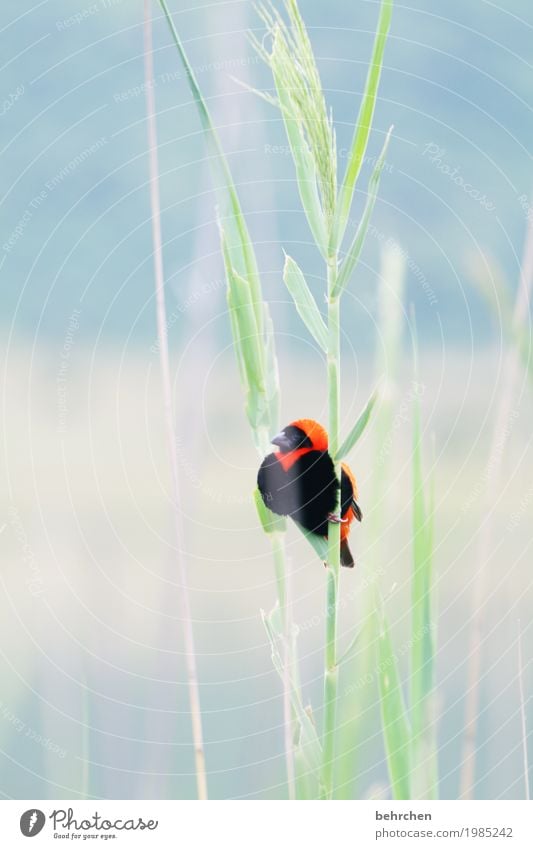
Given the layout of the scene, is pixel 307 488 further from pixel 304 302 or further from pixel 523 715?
pixel 523 715

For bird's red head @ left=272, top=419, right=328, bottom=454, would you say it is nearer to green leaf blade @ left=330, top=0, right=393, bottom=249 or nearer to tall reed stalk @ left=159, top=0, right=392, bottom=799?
tall reed stalk @ left=159, top=0, right=392, bottom=799

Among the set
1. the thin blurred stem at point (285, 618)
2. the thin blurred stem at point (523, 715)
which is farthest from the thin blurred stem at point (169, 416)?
the thin blurred stem at point (523, 715)

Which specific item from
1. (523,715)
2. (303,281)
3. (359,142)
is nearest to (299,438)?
(303,281)

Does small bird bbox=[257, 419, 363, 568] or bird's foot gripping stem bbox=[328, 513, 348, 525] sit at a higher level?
small bird bbox=[257, 419, 363, 568]

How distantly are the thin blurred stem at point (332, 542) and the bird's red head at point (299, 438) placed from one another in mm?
19

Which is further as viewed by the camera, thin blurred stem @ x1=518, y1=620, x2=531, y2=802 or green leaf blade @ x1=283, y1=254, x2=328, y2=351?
thin blurred stem @ x1=518, y1=620, x2=531, y2=802

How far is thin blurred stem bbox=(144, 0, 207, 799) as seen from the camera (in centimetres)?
70

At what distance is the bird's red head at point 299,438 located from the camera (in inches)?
25.0

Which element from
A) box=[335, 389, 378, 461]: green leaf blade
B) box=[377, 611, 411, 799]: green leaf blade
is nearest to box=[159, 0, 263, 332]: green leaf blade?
box=[335, 389, 378, 461]: green leaf blade

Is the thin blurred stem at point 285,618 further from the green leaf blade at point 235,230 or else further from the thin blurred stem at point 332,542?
the green leaf blade at point 235,230
